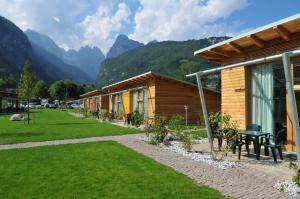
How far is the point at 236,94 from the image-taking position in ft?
36.3

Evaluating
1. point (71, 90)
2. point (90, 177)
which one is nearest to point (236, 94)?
point (90, 177)

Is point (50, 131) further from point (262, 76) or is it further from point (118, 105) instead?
point (118, 105)

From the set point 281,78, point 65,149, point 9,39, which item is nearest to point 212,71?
point 281,78

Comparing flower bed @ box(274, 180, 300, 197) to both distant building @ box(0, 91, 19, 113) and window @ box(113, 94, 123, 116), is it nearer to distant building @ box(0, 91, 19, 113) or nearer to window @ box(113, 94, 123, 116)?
window @ box(113, 94, 123, 116)

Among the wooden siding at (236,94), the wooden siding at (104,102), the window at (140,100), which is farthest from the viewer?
the wooden siding at (104,102)

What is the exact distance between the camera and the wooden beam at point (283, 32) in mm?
8067

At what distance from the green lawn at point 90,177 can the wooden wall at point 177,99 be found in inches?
420

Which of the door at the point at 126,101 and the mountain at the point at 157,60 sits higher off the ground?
the mountain at the point at 157,60

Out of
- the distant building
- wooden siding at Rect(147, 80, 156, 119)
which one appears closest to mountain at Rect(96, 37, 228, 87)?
the distant building

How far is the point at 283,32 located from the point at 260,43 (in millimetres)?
1220

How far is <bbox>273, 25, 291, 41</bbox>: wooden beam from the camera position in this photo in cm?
807

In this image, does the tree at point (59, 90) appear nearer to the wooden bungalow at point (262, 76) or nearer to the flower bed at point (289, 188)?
the wooden bungalow at point (262, 76)

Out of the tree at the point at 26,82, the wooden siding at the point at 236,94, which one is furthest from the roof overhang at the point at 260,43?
the tree at the point at 26,82

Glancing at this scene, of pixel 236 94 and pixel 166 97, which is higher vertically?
pixel 166 97
